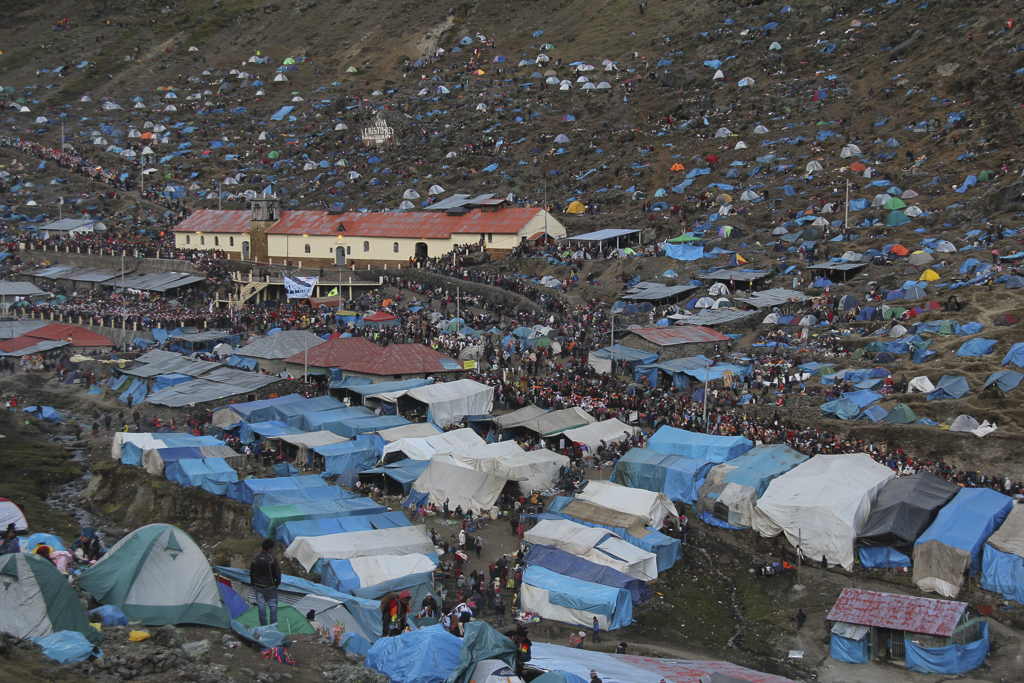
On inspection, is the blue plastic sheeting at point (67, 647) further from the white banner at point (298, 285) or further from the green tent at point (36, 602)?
the white banner at point (298, 285)

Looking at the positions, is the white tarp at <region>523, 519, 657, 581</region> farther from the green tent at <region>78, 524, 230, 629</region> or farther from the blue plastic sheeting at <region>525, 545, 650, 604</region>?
the green tent at <region>78, 524, 230, 629</region>

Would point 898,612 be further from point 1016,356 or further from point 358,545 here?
point 1016,356

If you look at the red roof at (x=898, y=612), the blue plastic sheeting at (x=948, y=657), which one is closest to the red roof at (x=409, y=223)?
the red roof at (x=898, y=612)

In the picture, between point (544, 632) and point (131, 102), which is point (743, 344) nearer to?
point (544, 632)

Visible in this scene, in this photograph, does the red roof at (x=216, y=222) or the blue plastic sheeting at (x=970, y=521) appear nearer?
the blue plastic sheeting at (x=970, y=521)

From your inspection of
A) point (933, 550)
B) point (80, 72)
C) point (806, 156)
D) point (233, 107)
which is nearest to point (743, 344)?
point (933, 550)

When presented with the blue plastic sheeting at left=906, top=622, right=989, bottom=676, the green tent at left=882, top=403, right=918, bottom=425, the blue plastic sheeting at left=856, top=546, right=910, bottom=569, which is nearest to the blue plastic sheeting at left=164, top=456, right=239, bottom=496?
the blue plastic sheeting at left=856, top=546, right=910, bottom=569

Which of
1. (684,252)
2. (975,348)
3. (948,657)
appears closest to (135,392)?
(684,252)
